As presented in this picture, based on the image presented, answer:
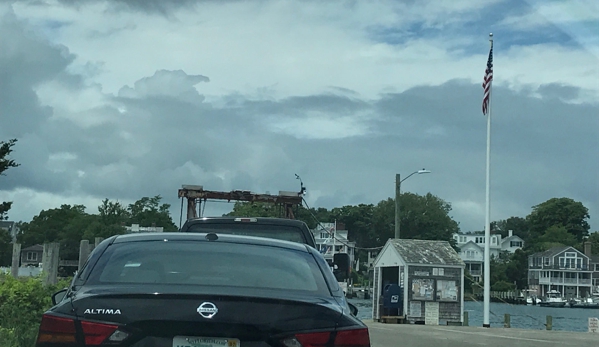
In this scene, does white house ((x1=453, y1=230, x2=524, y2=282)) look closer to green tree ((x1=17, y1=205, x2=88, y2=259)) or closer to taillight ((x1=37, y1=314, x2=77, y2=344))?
green tree ((x1=17, y1=205, x2=88, y2=259))

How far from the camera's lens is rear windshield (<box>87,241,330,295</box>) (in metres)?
5.76

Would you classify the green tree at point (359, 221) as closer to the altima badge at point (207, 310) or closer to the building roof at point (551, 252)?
the building roof at point (551, 252)

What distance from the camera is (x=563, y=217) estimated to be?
325ft

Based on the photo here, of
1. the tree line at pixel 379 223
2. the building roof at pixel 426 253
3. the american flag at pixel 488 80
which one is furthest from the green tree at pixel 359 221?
the american flag at pixel 488 80

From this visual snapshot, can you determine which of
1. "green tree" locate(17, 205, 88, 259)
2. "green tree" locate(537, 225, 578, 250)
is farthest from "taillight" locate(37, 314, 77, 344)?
"green tree" locate(537, 225, 578, 250)

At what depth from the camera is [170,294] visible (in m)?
5.12

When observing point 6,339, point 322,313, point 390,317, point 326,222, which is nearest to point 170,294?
point 322,313

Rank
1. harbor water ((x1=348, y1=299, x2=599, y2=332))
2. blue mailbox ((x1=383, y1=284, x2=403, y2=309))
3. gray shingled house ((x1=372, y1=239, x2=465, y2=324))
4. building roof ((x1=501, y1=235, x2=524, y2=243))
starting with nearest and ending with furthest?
gray shingled house ((x1=372, y1=239, x2=465, y2=324))
blue mailbox ((x1=383, y1=284, x2=403, y2=309))
harbor water ((x1=348, y1=299, x2=599, y2=332))
building roof ((x1=501, y1=235, x2=524, y2=243))

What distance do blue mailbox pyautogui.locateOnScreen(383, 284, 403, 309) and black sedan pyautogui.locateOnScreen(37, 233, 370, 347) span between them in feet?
94.1

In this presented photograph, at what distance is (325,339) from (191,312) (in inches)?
30.0

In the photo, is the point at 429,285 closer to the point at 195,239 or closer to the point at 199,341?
the point at 195,239

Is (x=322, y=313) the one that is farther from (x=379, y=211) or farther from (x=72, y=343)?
(x=379, y=211)

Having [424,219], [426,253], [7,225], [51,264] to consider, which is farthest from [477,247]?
[51,264]

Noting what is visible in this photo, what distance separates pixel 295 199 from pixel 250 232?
69.6 ft
